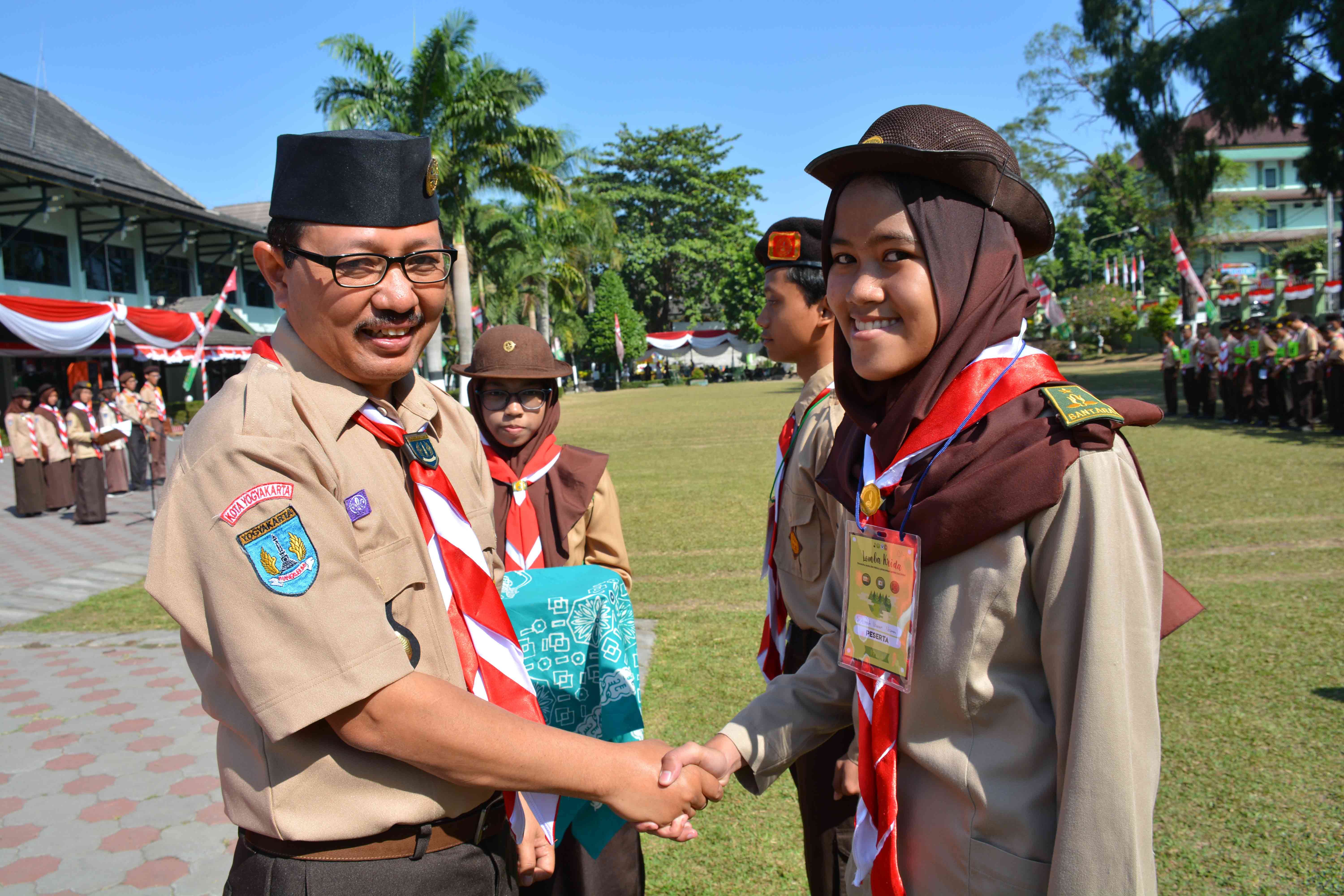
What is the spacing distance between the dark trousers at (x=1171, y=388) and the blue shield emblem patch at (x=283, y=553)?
21731mm

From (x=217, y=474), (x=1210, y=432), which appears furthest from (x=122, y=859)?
(x=1210, y=432)

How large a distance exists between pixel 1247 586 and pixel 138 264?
2989cm

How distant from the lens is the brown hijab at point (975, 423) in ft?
4.56

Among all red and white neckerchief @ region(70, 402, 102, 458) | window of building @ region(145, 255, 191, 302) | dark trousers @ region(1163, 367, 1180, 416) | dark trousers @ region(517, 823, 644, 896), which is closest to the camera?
dark trousers @ region(517, 823, 644, 896)

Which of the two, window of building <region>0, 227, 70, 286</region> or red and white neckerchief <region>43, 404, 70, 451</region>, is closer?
red and white neckerchief <region>43, 404, 70, 451</region>

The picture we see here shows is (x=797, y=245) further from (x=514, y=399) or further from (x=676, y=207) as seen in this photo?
(x=676, y=207)

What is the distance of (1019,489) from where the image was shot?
138cm

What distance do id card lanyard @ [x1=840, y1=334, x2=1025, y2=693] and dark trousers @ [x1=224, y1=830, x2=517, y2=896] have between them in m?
0.86

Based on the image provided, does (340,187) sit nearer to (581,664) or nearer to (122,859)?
(581,664)

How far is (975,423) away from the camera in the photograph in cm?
152

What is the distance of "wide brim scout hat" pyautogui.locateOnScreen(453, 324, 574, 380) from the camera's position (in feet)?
11.6

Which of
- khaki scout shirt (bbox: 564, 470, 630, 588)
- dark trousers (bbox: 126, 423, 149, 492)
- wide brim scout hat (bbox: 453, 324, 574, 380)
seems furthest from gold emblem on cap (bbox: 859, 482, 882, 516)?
dark trousers (bbox: 126, 423, 149, 492)

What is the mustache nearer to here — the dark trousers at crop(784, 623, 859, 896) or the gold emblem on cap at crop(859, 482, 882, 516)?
the gold emblem on cap at crop(859, 482, 882, 516)

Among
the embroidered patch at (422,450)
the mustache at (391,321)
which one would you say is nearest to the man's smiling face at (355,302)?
the mustache at (391,321)
